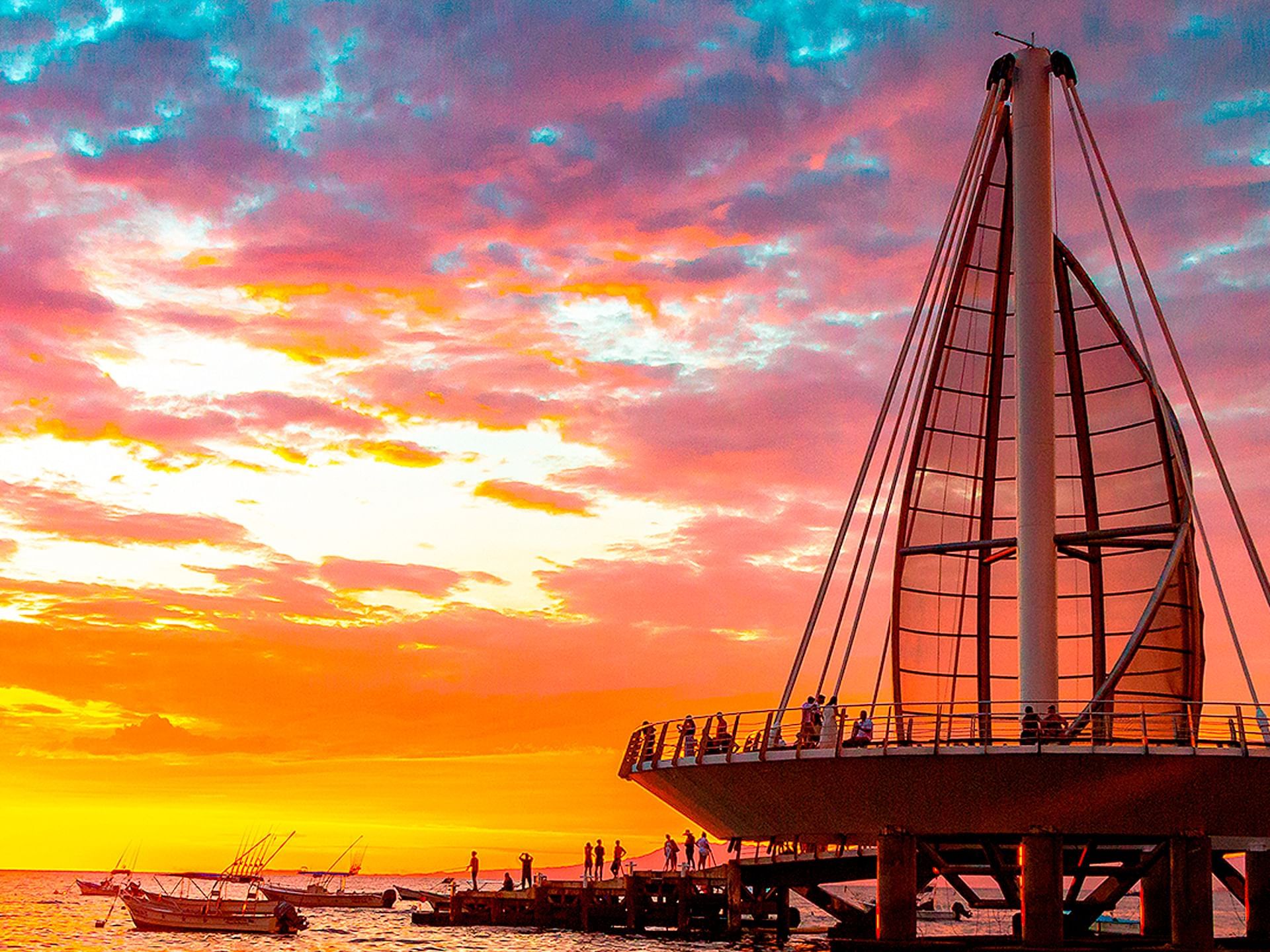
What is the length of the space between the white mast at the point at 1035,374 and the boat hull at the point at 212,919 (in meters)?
43.4

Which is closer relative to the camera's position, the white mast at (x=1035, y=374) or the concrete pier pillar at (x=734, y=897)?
the white mast at (x=1035, y=374)

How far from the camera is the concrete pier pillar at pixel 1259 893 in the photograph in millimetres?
38344

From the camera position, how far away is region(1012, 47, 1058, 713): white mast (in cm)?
4112

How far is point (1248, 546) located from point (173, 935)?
2128 inches

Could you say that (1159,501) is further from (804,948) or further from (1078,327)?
(804,948)

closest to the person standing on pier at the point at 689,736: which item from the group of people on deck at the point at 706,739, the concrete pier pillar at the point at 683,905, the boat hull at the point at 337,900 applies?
the group of people on deck at the point at 706,739

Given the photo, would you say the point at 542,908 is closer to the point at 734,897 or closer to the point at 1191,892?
the point at 734,897

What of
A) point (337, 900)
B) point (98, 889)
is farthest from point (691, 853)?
point (98, 889)

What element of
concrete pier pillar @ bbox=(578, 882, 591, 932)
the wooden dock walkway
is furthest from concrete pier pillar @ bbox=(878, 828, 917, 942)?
concrete pier pillar @ bbox=(578, 882, 591, 932)

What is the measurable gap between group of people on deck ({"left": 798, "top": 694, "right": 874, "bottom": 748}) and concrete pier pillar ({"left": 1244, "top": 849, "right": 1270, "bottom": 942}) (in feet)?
32.3

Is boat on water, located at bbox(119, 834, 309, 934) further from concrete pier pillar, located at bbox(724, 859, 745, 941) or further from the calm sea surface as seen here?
concrete pier pillar, located at bbox(724, 859, 745, 941)

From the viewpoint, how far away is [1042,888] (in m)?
33.3

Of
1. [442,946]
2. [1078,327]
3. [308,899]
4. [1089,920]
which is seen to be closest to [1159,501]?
[1078,327]

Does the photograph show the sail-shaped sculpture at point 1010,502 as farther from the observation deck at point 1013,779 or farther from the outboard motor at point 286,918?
the outboard motor at point 286,918
